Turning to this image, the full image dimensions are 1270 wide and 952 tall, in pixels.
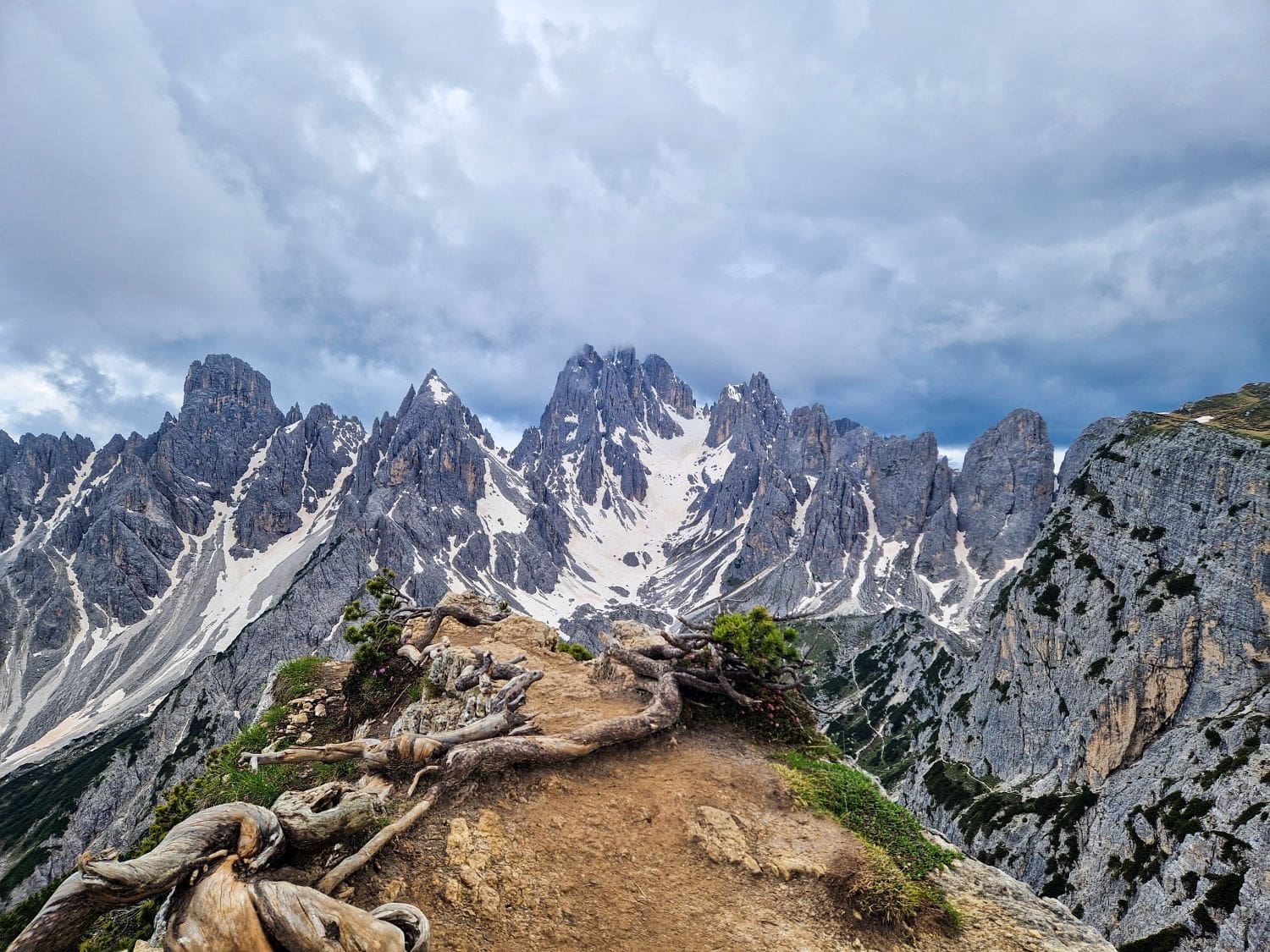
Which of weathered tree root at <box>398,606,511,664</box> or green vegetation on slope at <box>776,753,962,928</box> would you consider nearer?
green vegetation on slope at <box>776,753,962,928</box>

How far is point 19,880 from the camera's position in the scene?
96438mm

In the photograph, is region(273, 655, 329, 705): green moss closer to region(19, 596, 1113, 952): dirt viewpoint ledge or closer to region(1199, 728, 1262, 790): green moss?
region(19, 596, 1113, 952): dirt viewpoint ledge

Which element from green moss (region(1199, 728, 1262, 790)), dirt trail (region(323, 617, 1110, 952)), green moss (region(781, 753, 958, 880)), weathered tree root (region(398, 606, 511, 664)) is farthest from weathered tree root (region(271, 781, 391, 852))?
green moss (region(1199, 728, 1262, 790))

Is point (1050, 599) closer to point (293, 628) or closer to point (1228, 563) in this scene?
point (1228, 563)

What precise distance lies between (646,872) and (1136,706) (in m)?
81.0

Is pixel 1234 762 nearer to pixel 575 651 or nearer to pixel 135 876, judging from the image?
pixel 575 651

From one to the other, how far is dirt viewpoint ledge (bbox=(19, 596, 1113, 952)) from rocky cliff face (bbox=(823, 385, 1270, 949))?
1740 inches

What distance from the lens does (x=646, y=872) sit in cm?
1049

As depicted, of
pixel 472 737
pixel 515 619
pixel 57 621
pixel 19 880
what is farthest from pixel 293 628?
pixel 472 737

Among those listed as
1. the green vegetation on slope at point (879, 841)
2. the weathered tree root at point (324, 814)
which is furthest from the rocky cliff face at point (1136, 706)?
the weathered tree root at point (324, 814)

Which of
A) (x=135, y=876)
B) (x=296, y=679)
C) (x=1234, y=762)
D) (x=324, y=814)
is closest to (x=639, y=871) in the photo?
(x=324, y=814)

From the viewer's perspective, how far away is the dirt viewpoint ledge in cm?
898

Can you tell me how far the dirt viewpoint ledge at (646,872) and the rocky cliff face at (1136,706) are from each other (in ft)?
145

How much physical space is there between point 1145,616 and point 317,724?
88.9 meters
